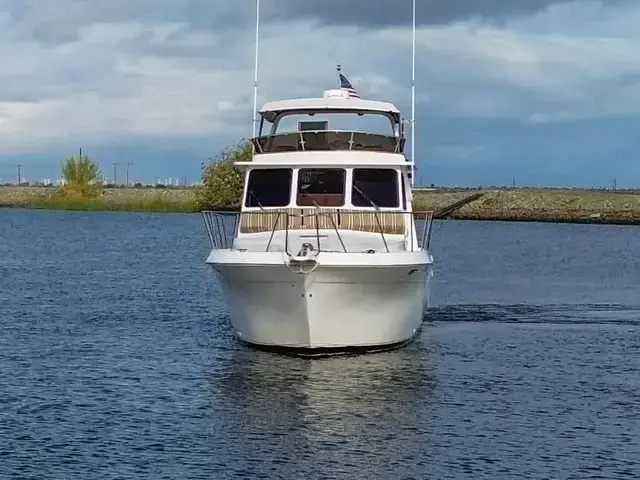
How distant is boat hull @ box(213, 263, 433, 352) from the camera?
818 inches

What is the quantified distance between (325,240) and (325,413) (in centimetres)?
459

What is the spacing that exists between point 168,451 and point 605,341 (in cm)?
1347

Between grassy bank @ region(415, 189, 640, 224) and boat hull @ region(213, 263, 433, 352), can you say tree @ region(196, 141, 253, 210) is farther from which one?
boat hull @ region(213, 263, 433, 352)

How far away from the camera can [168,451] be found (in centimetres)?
1614

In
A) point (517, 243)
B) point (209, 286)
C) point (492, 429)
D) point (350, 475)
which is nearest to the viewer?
point (350, 475)

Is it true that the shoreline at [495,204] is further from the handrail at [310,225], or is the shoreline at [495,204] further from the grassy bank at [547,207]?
the handrail at [310,225]

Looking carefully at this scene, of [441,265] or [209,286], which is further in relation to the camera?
[441,265]

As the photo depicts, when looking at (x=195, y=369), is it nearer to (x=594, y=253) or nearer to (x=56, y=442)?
(x=56, y=442)

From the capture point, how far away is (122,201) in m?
144

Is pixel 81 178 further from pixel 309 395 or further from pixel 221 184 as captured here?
pixel 309 395

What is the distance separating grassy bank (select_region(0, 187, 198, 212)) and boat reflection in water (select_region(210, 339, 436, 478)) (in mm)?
106315

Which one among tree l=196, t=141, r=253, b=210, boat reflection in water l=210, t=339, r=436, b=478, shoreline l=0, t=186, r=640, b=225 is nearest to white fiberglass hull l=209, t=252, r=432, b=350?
boat reflection in water l=210, t=339, r=436, b=478

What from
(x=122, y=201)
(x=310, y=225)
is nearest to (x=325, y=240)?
(x=310, y=225)

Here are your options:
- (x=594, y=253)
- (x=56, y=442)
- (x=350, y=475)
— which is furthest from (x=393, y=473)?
(x=594, y=253)
